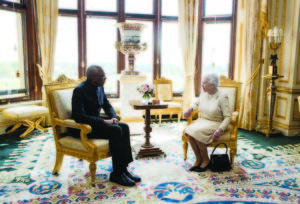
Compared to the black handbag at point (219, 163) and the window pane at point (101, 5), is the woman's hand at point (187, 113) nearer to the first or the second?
the black handbag at point (219, 163)

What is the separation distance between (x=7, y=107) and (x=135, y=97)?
218 cm

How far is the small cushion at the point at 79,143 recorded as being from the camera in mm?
2666

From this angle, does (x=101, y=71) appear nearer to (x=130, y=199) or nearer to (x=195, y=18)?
(x=130, y=199)


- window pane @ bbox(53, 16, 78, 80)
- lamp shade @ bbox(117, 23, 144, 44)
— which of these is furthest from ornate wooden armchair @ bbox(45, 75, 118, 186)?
window pane @ bbox(53, 16, 78, 80)

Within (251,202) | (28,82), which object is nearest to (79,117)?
(251,202)

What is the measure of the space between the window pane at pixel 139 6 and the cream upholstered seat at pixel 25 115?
2623 mm

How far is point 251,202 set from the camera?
240 cm

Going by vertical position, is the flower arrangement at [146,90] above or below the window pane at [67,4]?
below

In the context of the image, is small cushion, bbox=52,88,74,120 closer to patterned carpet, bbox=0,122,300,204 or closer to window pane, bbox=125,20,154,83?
patterned carpet, bbox=0,122,300,204

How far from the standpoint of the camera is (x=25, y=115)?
439 centimetres

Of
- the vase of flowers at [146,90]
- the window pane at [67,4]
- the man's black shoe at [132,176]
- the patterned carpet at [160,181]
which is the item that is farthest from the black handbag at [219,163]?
the window pane at [67,4]

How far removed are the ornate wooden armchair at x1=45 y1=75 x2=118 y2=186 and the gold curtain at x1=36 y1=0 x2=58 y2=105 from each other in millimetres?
2241

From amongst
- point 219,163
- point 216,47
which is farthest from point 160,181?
point 216,47

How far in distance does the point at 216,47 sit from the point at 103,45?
2.34 metres
